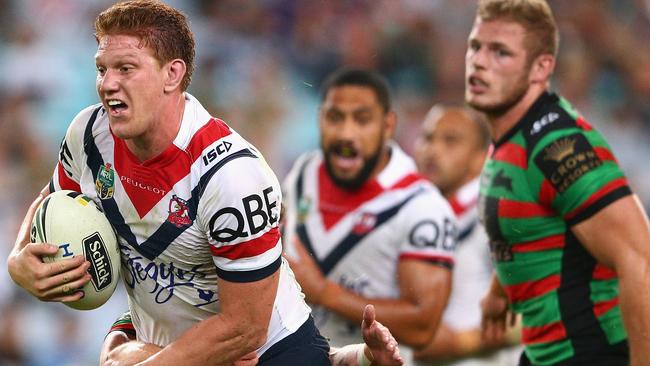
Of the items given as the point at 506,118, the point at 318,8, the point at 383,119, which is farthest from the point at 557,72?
the point at 506,118

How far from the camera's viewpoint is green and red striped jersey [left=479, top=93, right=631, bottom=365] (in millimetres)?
4727

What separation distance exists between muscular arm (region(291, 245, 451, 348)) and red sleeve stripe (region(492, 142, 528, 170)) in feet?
3.73

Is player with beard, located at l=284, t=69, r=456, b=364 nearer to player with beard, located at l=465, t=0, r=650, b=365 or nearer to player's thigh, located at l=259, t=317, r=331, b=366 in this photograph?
player with beard, located at l=465, t=0, r=650, b=365

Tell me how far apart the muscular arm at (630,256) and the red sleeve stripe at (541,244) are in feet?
0.86

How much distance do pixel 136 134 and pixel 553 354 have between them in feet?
7.71

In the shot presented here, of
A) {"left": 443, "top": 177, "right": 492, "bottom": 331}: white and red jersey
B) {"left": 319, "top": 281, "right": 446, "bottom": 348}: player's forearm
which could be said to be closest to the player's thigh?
{"left": 319, "top": 281, "right": 446, "bottom": 348}: player's forearm

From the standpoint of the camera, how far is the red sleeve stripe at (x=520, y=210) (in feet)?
16.0

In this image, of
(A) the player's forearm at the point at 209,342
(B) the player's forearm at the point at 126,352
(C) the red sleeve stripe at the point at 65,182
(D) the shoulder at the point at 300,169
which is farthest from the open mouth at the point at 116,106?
(D) the shoulder at the point at 300,169

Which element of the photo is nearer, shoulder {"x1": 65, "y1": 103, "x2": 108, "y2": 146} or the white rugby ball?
the white rugby ball

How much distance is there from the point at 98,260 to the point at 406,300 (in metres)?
2.67

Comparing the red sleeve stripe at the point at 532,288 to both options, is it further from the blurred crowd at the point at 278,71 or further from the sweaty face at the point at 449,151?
the blurred crowd at the point at 278,71

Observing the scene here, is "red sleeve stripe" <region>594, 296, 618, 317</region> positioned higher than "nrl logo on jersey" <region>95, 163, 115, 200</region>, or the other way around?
"nrl logo on jersey" <region>95, 163, 115, 200</region>

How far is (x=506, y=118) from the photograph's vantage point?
5.26 m

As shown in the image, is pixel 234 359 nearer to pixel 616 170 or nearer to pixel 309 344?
pixel 309 344
